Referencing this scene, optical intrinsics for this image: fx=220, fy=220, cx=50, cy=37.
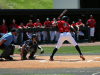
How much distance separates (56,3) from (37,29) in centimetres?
661

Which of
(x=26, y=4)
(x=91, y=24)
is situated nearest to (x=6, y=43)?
(x=91, y=24)

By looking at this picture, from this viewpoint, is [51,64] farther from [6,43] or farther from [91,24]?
[91,24]

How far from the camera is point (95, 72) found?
221 inches

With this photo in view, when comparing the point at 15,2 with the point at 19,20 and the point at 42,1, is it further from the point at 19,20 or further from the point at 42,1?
the point at 19,20

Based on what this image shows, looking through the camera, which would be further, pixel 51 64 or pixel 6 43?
pixel 6 43

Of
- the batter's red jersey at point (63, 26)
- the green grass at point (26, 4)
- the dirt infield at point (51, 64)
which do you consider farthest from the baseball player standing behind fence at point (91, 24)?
the dirt infield at point (51, 64)

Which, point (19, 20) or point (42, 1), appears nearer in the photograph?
point (19, 20)

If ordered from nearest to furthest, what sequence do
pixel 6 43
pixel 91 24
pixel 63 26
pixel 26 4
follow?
pixel 63 26 < pixel 6 43 < pixel 91 24 < pixel 26 4

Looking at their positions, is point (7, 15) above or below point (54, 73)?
above

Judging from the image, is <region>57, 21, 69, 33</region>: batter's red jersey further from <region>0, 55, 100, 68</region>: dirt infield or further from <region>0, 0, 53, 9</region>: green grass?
<region>0, 0, 53, 9</region>: green grass

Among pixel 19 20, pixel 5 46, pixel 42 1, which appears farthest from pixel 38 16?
pixel 5 46

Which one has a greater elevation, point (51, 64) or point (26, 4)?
point (26, 4)

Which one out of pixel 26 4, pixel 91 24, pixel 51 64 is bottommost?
pixel 51 64

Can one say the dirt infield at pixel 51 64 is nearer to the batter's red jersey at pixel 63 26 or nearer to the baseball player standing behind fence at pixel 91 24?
the batter's red jersey at pixel 63 26
